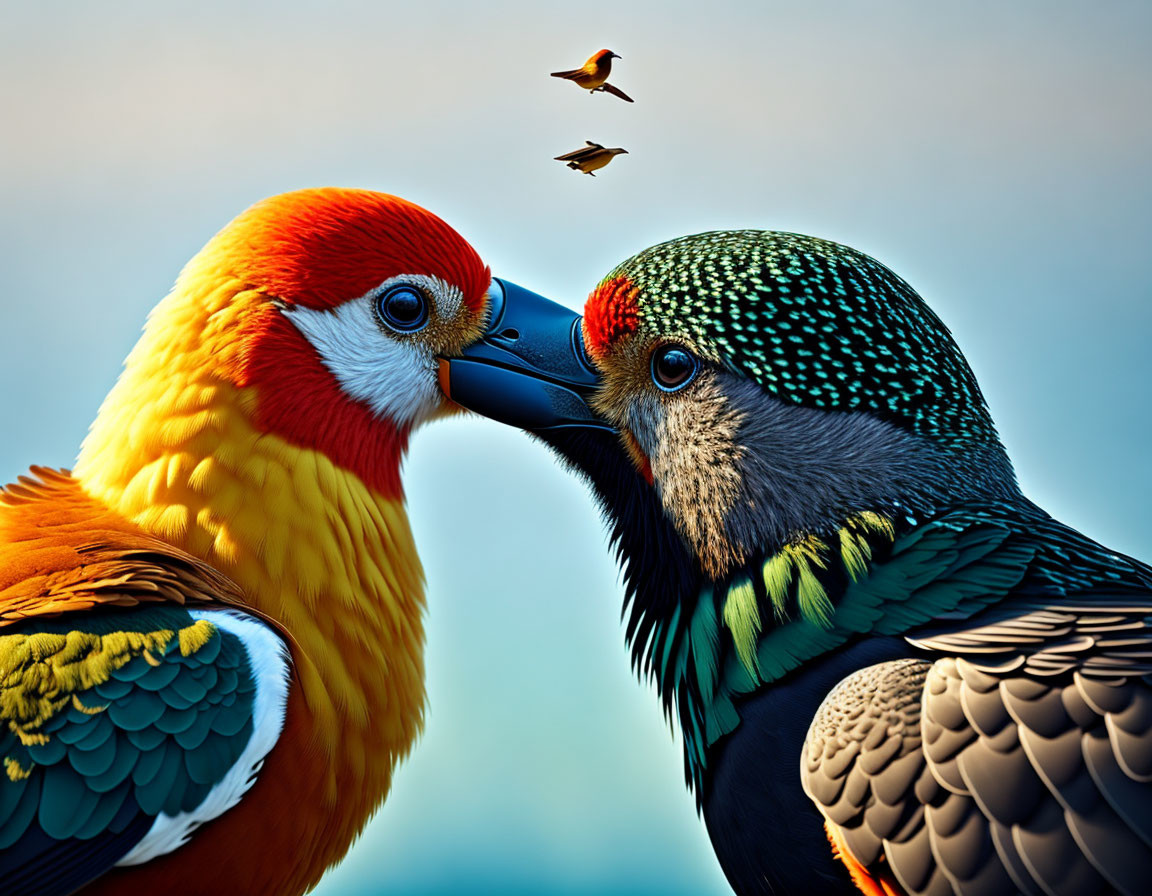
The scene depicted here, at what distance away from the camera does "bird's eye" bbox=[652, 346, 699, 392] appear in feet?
8.27

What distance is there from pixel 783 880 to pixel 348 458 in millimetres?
1371

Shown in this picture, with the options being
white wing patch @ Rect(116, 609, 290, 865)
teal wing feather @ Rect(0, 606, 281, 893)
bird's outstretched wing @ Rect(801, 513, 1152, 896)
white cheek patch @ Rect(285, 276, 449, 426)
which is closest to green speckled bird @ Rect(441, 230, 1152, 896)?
bird's outstretched wing @ Rect(801, 513, 1152, 896)

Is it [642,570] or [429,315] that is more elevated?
[429,315]

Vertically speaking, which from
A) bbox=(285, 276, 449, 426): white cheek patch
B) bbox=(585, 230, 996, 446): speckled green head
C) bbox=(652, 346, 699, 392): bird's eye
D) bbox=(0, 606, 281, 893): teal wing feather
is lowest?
bbox=(0, 606, 281, 893): teal wing feather

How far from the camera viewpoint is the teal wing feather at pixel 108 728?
2020mm

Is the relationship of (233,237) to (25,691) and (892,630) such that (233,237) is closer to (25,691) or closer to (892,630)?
(25,691)

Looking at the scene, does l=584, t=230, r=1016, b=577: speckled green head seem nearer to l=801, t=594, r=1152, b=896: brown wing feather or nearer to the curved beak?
the curved beak

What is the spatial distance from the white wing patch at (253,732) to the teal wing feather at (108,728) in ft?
0.04

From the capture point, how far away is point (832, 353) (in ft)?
7.87

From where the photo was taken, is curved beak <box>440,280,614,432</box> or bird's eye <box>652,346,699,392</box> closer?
bird's eye <box>652,346,699,392</box>

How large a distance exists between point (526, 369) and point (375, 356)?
384 millimetres

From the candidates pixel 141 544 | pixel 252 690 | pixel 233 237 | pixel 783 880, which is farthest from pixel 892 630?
pixel 233 237

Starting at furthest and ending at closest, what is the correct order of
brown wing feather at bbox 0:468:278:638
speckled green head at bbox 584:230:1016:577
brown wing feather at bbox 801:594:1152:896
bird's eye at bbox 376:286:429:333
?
bird's eye at bbox 376:286:429:333
speckled green head at bbox 584:230:1016:577
brown wing feather at bbox 0:468:278:638
brown wing feather at bbox 801:594:1152:896

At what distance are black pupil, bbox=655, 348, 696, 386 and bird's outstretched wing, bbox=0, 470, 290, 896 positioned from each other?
1.02 m
